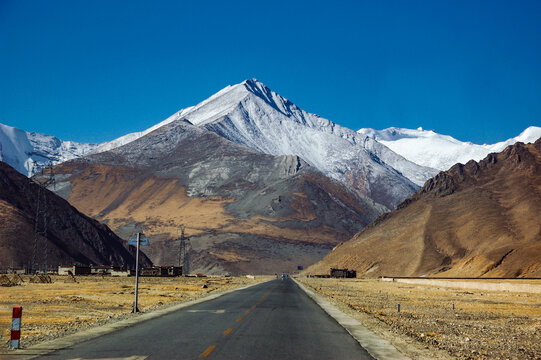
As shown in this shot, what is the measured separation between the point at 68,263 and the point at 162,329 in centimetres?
11923

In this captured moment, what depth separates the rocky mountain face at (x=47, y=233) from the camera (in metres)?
121

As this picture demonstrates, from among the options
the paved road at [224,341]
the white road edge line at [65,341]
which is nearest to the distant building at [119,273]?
the white road edge line at [65,341]

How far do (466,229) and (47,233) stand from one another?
3916 inches

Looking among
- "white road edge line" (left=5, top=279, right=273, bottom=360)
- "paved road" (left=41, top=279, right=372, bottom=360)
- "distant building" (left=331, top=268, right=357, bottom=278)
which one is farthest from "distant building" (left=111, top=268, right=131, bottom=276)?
"paved road" (left=41, top=279, right=372, bottom=360)

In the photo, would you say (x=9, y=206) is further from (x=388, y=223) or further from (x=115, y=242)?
(x=388, y=223)

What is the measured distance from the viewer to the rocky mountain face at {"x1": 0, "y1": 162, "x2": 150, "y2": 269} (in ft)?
396

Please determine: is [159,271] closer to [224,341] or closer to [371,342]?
[371,342]

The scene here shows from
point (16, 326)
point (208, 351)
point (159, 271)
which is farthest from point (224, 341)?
point (159, 271)

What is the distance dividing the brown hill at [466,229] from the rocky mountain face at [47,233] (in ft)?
217

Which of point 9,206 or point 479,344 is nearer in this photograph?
point 479,344

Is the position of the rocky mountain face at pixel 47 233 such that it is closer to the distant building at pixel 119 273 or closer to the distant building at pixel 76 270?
the distant building at pixel 76 270

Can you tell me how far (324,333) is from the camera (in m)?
20.6

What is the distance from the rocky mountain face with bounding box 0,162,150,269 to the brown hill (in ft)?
217

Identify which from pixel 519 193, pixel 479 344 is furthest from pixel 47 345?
pixel 519 193
